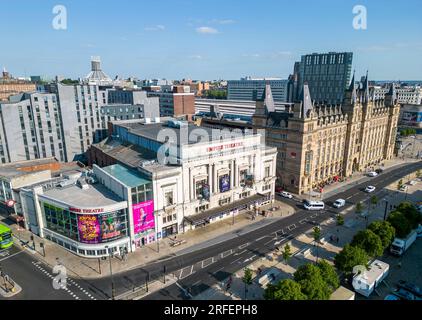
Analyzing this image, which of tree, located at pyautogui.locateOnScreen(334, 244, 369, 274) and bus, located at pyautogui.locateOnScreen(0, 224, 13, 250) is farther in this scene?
bus, located at pyautogui.locateOnScreen(0, 224, 13, 250)

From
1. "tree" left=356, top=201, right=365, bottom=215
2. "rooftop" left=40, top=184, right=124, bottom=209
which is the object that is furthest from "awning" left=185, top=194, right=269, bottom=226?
"tree" left=356, top=201, right=365, bottom=215

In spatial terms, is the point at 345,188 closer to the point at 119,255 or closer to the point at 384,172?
the point at 384,172

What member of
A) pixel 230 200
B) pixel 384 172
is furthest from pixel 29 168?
pixel 384 172

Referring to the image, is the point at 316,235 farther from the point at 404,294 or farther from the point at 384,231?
the point at 404,294

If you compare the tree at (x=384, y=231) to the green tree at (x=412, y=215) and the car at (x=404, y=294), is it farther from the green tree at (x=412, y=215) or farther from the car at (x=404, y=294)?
the green tree at (x=412, y=215)

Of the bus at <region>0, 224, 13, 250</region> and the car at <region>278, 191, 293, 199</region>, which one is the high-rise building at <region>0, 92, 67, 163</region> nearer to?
the bus at <region>0, 224, 13, 250</region>
